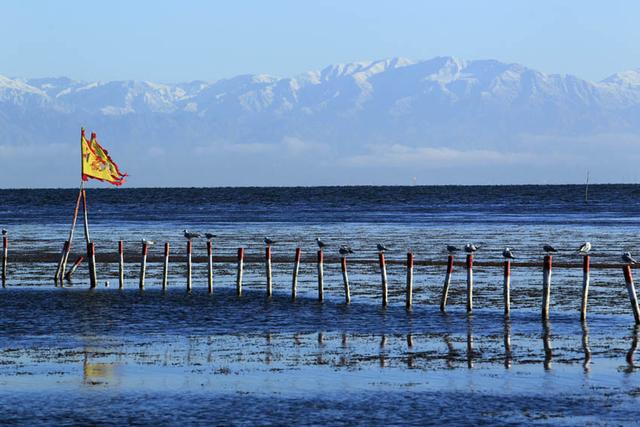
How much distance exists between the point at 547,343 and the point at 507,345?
0.93 meters

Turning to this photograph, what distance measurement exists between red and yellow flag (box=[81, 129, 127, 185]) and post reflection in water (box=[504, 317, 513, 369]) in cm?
1752

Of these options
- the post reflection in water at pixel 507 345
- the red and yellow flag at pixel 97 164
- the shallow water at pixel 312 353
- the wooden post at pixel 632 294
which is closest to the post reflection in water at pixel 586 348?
the shallow water at pixel 312 353

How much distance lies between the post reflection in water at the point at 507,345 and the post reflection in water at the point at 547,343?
686 mm

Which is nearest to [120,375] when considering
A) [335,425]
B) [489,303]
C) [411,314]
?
[335,425]

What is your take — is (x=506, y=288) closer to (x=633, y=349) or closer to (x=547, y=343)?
(x=547, y=343)

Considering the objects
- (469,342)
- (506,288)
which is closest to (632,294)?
(506,288)

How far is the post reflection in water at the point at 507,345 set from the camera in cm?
2345

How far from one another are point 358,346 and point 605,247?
3778cm

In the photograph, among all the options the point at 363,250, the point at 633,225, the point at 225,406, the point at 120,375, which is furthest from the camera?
the point at 633,225

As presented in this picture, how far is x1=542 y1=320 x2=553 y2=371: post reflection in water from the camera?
23.3 metres

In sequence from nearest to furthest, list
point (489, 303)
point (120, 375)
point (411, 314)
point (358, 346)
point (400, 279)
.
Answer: point (120, 375), point (358, 346), point (411, 314), point (489, 303), point (400, 279)

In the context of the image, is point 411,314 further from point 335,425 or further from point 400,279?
point 335,425

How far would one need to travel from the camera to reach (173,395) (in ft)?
66.1

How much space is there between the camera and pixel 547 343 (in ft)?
85.9
